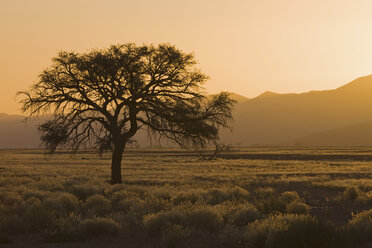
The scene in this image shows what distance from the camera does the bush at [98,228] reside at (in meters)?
14.6

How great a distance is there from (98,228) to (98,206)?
200 inches

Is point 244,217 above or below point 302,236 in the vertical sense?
below

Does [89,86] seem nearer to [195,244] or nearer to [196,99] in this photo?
[196,99]

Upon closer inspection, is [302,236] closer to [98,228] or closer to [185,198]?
[98,228]

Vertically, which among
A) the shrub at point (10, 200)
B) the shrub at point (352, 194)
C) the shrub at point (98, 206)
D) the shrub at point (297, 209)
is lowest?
the shrub at point (352, 194)

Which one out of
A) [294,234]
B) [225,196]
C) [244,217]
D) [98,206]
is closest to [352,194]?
[225,196]

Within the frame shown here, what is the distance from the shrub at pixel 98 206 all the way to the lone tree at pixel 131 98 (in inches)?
309

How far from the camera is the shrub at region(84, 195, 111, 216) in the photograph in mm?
18828

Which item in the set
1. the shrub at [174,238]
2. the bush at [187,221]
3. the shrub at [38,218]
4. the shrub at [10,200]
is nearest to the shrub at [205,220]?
the bush at [187,221]

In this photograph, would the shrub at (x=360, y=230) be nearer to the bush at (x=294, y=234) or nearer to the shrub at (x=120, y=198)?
the bush at (x=294, y=234)

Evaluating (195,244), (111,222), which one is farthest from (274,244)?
(111,222)

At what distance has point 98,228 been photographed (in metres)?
14.6

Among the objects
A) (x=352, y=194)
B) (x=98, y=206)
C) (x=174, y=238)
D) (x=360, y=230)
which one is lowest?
(x=352, y=194)

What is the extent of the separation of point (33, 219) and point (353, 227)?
982 centimetres
